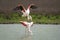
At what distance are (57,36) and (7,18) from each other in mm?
4275

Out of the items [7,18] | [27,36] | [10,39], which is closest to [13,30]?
[27,36]

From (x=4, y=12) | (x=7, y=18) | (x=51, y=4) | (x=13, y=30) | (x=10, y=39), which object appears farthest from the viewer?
(x=51, y=4)

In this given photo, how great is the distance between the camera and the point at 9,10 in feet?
38.6

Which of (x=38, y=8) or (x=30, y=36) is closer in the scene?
(x=30, y=36)

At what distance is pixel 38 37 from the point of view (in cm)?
628

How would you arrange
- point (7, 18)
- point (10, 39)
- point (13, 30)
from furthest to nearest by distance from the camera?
point (7, 18), point (13, 30), point (10, 39)

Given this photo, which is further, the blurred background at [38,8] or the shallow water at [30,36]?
the blurred background at [38,8]

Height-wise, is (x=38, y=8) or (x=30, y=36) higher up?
(x=38, y=8)

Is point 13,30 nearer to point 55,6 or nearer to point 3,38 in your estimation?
point 3,38

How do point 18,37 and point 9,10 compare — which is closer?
point 18,37

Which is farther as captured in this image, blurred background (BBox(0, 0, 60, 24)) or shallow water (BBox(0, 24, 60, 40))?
blurred background (BBox(0, 0, 60, 24))

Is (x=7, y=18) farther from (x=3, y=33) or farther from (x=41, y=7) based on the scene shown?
(x=3, y=33)

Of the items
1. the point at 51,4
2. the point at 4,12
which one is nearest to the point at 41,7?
the point at 51,4

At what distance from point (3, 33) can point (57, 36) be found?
113 cm
